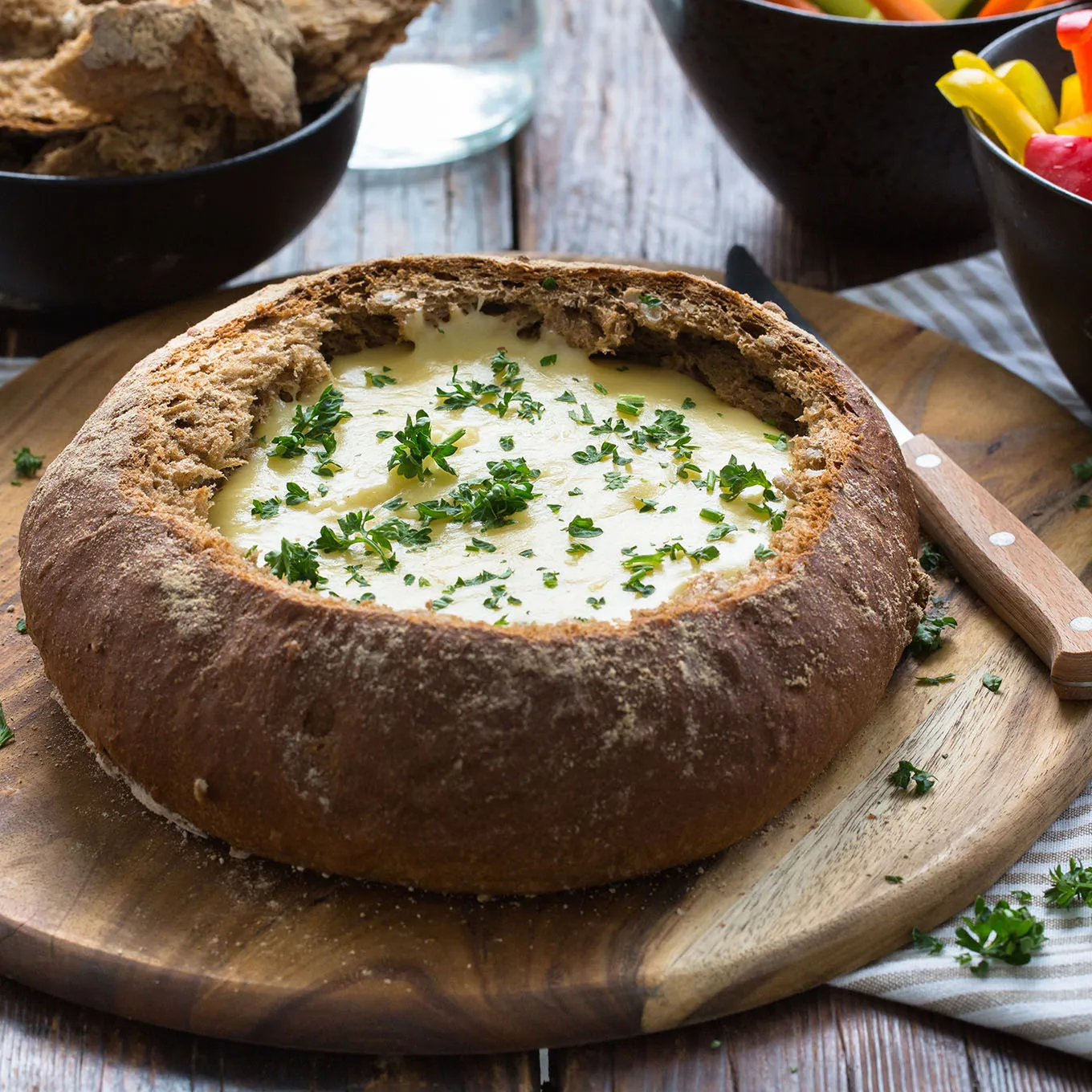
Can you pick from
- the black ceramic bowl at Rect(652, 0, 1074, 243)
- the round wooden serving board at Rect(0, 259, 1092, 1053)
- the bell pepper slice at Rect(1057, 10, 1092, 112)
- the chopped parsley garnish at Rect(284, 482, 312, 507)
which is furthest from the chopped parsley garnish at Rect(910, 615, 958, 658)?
the black ceramic bowl at Rect(652, 0, 1074, 243)

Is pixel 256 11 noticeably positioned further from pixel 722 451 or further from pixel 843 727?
pixel 843 727

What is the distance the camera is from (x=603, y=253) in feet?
15.5

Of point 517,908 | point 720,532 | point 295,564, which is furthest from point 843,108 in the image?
point 517,908

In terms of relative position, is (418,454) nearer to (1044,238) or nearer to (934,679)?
(934,679)

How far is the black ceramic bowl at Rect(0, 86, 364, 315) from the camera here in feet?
12.1

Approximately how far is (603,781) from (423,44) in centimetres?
349

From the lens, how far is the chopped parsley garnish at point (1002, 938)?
2371 millimetres

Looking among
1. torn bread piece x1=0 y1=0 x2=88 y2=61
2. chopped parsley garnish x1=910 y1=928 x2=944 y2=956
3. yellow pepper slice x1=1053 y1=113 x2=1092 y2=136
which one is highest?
torn bread piece x1=0 y1=0 x2=88 y2=61

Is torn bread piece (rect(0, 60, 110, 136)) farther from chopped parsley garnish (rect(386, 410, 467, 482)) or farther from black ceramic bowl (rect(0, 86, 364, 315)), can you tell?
chopped parsley garnish (rect(386, 410, 467, 482))

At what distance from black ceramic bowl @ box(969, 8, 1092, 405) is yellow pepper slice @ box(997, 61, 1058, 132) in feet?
0.41

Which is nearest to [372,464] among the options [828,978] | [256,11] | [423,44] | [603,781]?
[603,781]

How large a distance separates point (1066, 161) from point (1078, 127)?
0.16 m

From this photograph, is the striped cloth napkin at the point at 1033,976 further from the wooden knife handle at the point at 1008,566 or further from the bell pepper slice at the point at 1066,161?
the bell pepper slice at the point at 1066,161

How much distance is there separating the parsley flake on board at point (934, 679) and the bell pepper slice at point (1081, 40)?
163 cm
